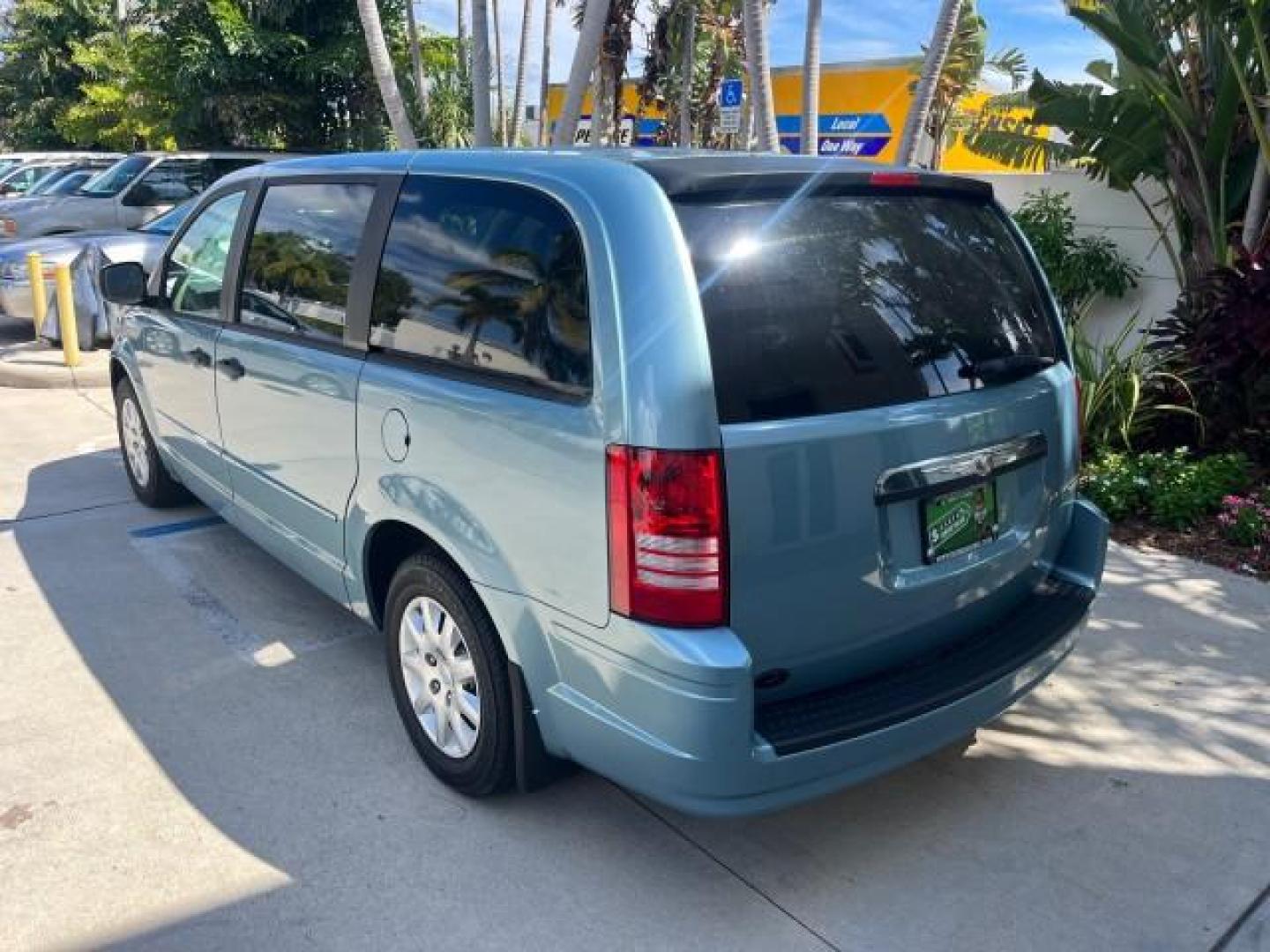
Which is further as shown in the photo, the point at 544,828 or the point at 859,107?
the point at 859,107

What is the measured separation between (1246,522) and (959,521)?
3.27 meters

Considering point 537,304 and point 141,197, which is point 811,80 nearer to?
point 537,304

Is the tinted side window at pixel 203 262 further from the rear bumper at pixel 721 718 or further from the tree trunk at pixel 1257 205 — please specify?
the tree trunk at pixel 1257 205

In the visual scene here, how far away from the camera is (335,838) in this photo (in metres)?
2.93

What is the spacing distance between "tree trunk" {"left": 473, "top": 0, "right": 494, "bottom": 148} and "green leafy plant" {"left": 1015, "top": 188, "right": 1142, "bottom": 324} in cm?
541

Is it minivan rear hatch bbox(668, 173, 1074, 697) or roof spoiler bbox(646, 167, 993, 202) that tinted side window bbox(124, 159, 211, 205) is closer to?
roof spoiler bbox(646, 167, 993, 202)

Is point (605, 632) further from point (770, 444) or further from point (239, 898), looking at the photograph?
point (239, 898)

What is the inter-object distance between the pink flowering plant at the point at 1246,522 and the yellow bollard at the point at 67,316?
845 centimetres

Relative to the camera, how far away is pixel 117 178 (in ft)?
42.8

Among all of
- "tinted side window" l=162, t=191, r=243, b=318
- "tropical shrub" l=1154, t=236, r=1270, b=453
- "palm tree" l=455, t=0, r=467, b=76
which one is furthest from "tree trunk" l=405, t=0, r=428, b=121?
"tropical shrub" l=1154, t=236, r=1270, b=453

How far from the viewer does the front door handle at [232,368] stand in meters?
4.00

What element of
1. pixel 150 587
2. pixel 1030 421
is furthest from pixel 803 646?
pixel 150 587

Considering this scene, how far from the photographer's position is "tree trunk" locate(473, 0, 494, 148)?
1055cm

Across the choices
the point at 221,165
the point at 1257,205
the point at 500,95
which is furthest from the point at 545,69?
the point at 1257,205
